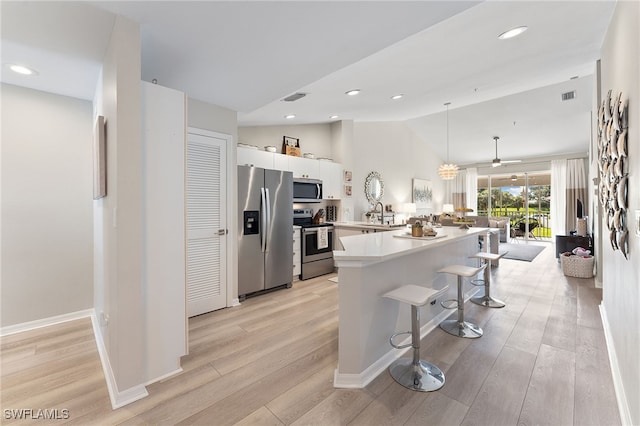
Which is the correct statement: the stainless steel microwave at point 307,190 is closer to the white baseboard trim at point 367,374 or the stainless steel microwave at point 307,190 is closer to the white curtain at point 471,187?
the white baseboard trim at point 367,374

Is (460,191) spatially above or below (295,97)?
below

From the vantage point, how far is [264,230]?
12.4ft

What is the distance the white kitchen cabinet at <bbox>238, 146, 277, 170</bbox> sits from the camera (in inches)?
154

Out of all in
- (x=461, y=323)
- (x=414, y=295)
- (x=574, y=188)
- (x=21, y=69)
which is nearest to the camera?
(x=414, y=295)

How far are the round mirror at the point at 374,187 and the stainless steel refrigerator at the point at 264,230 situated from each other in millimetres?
2675

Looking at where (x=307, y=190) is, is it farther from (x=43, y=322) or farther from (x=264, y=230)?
(x=43, y=322)

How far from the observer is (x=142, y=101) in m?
1.90

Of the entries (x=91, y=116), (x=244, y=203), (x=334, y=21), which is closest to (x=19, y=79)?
(x=91, y=116)

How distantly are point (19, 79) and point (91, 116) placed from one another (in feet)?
1.99

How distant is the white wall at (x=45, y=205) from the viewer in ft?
8.83

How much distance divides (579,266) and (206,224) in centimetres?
574

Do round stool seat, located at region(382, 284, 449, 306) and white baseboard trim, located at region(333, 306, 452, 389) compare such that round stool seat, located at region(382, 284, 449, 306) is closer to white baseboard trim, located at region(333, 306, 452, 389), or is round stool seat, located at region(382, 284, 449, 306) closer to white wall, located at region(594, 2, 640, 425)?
white baseboard trim, located at region(333, 306, 452, 389)

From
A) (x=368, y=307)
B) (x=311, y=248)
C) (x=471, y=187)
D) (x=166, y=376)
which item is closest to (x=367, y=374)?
(x=368, y=307)

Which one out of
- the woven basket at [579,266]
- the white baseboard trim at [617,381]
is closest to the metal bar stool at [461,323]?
the white baseboard trim at [617,381]
